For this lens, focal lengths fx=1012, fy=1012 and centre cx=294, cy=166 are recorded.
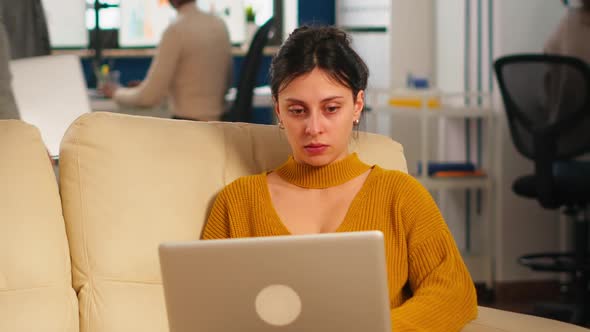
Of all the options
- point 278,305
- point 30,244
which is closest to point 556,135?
point 30,244

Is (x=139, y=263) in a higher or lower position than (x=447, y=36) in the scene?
lower

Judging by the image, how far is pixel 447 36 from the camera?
4.92m

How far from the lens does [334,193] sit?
1.88 metres

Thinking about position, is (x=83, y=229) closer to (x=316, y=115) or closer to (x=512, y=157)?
(x=316, y=115)

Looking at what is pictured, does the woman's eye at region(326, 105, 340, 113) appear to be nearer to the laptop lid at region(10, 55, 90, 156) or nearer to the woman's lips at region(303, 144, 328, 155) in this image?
the woman's lips at region(303, 144, 328, 155)

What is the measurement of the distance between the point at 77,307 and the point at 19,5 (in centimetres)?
273

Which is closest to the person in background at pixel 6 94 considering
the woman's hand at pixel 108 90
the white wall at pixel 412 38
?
the woman's hand at pixel 108 90

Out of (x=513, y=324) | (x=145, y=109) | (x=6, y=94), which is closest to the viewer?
(x=513, y=324)

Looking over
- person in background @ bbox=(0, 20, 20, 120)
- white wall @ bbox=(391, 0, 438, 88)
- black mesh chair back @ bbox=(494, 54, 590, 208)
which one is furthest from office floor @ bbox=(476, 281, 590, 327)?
person in background @ bbox=(0, 20, 20, 120)

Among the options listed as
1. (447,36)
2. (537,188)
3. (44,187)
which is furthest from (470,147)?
(44,187)

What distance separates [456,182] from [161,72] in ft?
4.62

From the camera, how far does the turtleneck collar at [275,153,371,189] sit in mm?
1879

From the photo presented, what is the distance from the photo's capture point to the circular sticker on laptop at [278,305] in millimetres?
1309

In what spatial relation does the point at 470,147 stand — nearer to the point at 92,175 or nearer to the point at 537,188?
the point at 537,188
